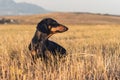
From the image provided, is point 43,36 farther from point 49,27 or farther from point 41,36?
point 49,27

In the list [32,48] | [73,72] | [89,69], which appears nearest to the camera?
[73,72]

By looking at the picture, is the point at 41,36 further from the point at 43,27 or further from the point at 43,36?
the point at 43,27

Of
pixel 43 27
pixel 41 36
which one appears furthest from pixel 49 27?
pixel 41 36

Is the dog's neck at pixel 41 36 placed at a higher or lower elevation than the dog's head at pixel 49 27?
lower

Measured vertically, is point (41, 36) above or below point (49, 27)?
below

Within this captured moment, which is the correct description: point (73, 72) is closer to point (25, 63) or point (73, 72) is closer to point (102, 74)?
point (102, 74)

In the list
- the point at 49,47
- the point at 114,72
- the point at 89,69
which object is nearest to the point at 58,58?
the point at 49,47

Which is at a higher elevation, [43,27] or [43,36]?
[43,27]

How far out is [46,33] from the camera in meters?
6.39

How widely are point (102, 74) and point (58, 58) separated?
4.30 ft

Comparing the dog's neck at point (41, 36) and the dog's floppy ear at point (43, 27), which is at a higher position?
the dog's floppy ear at point (43, 27)

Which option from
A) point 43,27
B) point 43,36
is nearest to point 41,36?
point 43,36

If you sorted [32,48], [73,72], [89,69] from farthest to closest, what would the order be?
[32,48], [89,69], [73,72]

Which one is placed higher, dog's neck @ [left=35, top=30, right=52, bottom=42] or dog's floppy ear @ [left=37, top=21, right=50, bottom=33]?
dog's floppy ear @ [left=37, top=21, right=50, bottom=33]
